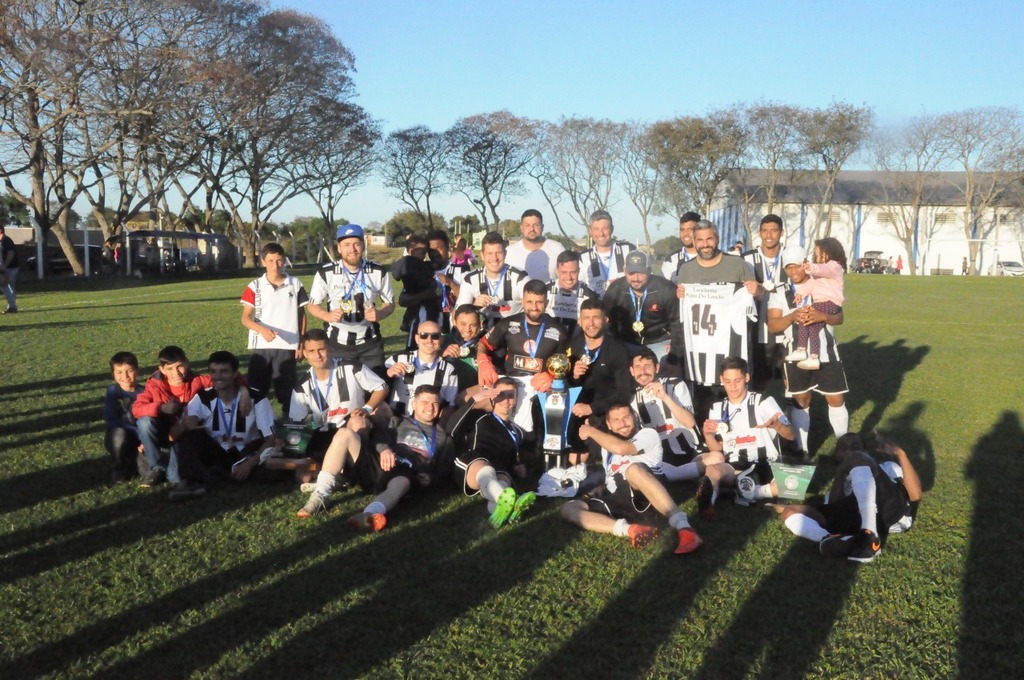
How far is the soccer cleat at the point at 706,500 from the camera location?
594cm

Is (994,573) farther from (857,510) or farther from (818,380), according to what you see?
(818,380)

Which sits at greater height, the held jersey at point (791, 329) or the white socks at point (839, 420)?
the held jersey at point (791, 329)

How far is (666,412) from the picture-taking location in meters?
7.30

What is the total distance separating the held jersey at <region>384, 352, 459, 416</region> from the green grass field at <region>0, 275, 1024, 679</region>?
1168mm

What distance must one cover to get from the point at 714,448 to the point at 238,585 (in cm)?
355

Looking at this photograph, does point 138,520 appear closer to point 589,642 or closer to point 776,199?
point 589,642

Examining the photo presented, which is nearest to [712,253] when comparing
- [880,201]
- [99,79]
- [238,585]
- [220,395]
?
[220,395]

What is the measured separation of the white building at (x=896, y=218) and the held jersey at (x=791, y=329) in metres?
54.0

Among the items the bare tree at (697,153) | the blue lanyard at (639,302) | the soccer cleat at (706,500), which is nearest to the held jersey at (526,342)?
the blue lanyard at (639,302)

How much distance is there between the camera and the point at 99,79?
96.6 feet

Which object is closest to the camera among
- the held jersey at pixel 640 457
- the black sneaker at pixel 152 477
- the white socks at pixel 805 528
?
the white socks at pixel 805 528

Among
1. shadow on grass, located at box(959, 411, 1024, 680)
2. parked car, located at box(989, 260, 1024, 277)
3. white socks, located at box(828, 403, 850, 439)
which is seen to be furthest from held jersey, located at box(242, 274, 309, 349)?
parked car, located at box(989, 260, 1024, 277)

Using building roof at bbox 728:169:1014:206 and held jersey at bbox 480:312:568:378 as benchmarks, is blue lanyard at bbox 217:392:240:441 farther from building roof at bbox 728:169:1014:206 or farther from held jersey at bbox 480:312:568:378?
building roof at bbox 728:169:1014:206

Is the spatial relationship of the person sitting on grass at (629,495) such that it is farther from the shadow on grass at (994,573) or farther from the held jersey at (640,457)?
the shadow on grass at (994,573)
